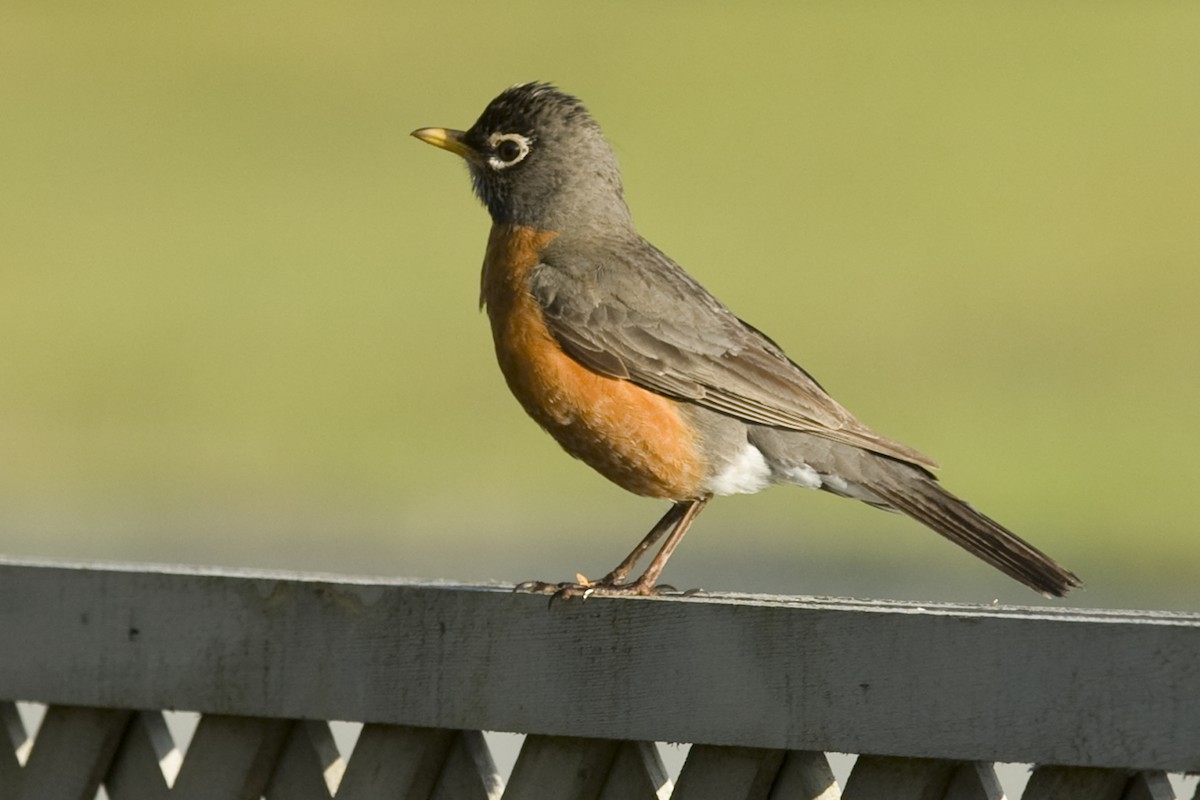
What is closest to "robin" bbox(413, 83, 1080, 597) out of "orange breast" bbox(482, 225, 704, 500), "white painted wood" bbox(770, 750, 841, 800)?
"orange breast" bbox(482, 225, 704, 500)

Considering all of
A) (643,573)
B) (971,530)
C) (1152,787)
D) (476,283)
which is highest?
(476,283)

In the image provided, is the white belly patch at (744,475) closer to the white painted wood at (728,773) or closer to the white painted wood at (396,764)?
the white painted wood at (396,764)

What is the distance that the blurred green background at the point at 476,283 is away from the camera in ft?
37.2

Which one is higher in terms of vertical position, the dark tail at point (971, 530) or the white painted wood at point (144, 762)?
the dark tail at point (971, 530)

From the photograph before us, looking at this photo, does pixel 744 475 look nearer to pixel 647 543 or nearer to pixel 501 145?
pixel 647 543

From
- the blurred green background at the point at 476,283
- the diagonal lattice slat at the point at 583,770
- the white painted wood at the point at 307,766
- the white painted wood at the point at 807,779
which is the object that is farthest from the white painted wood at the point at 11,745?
the blurred green background at the point at 476,283

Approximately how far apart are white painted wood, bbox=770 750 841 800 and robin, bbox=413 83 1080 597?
41.4 inches

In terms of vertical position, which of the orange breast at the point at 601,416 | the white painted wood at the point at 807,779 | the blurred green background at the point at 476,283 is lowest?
the white painted wood at the point at 807,779

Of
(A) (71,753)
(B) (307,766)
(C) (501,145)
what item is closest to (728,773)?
(B) (307,766)

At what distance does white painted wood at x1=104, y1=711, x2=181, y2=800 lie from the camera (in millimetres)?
3312

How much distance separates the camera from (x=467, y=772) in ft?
10.1

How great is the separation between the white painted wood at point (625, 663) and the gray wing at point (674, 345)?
1.26m

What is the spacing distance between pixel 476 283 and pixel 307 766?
42.5 ft

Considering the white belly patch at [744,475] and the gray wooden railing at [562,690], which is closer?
the gray wooden railing at [562,690]
